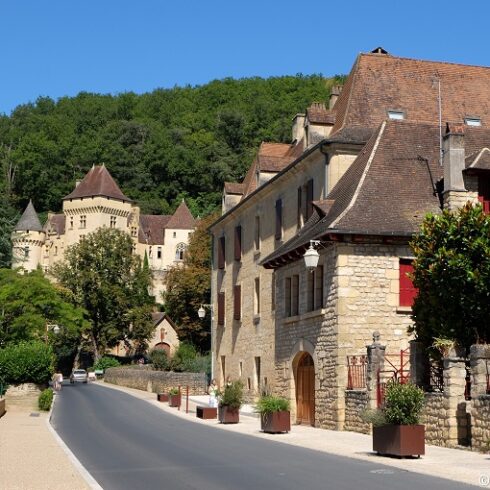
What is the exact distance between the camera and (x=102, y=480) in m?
12.5

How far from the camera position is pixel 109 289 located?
77.6m

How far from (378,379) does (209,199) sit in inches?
4224

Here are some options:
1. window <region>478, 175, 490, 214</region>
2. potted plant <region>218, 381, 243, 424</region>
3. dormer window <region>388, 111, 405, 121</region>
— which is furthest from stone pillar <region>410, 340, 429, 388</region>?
dormer window <region>388, 111, 405, 121</region>

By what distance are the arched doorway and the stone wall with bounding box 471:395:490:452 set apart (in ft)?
A: 30.9

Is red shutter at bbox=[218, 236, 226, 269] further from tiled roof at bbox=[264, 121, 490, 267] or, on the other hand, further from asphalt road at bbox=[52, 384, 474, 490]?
asphalt road at bbox=[52, 384, 474, 490]

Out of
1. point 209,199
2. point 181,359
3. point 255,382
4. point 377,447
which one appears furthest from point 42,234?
point 377,447

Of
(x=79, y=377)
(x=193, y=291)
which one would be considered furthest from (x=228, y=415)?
(x=79, y=377)

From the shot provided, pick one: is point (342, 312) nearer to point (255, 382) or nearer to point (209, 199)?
point (255, 382)

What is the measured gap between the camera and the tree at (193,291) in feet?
219

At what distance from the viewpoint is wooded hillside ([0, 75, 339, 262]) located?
12531 cm

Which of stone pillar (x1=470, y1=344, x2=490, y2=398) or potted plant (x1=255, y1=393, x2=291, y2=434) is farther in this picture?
potted plant (x1=255, y1=393, x2=291, y2=434)

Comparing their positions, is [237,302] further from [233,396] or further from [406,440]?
[406,440]

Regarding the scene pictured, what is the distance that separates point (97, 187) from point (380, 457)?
318 feet

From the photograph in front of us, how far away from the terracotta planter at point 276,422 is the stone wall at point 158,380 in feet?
82.9
